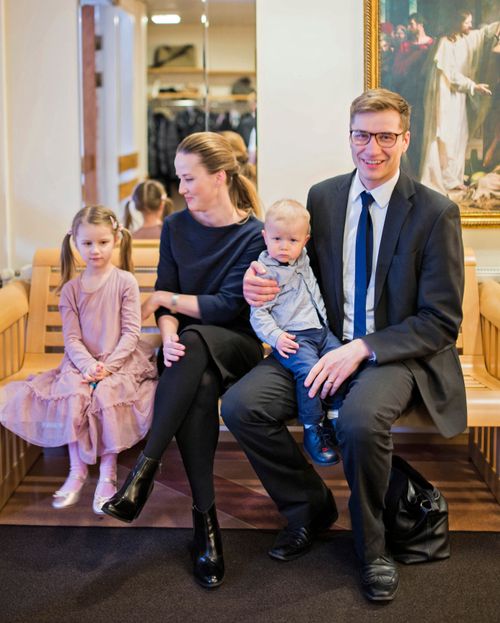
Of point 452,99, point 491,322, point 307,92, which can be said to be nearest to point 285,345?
point 491,322

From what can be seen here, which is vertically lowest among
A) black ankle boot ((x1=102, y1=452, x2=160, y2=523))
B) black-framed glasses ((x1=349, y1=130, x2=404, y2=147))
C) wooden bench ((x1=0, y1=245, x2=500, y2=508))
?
black ankle boot ((x1=102, y1=452, x2=160, y2=523))

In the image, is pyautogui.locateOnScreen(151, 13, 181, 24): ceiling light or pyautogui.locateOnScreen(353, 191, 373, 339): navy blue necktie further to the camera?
pyautogui.locateOnScreen(151, 13, 181, 24): ceiling light

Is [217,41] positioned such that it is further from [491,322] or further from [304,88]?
[491,322]

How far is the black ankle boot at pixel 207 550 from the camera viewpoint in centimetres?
262

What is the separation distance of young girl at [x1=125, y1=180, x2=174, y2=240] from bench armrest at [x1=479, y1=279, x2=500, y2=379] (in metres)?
1.54

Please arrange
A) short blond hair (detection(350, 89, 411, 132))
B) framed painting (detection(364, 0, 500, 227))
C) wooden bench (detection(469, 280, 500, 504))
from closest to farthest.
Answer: short blond hair (detection(350, 89, 411, 132))
wooden bench (detection(469, 280, 500, 504))
framed painting (detection(364, 0, 500, 227))

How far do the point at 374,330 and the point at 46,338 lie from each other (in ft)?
4.96

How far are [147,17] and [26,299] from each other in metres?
1.45

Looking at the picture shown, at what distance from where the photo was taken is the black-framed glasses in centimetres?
274

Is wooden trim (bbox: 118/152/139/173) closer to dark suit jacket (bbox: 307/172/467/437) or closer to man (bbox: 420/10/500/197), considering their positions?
man (bbox: 420/10/500/197)

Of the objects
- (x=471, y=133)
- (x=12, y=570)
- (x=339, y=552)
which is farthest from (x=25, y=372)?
(x=471, y=133)

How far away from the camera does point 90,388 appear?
2984 millimetres

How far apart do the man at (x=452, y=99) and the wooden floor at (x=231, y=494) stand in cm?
123

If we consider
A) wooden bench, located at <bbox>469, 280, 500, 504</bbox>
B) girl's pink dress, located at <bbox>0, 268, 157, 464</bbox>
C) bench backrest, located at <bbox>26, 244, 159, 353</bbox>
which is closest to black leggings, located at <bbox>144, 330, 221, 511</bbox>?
girl's pink dress, located at <bbox>0, 268, 157, 464</bbox>
